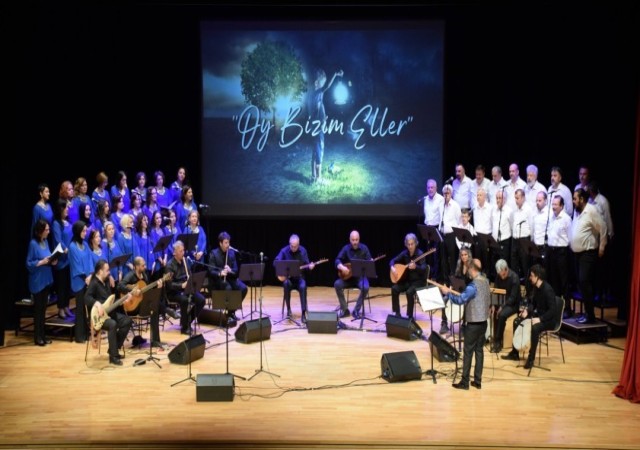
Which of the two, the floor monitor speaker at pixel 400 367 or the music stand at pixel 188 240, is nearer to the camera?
the floor monitor speaker at pixel 400 367

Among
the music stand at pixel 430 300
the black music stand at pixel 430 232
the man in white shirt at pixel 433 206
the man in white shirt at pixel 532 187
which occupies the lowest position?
the music stand at pixel 430 300

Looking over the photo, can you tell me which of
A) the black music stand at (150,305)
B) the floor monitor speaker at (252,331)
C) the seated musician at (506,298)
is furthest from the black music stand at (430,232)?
the black music stand at (150,305)

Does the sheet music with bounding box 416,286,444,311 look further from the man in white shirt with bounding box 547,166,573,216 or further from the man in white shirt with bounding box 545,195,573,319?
the man in white shirt with bounding box 547,166,573,216

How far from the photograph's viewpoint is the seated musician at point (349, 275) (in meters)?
12.6

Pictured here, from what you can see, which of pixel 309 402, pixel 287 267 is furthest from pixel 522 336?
pixel 287 267

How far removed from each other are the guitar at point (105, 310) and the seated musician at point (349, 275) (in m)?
3.80

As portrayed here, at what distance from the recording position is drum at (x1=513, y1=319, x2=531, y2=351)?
10.1 meters

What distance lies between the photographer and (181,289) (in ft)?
38.7

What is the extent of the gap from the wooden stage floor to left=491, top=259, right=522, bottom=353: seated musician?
1.55 feet

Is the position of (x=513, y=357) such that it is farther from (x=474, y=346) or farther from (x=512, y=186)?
(x=512, y=186)

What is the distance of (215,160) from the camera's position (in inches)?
603

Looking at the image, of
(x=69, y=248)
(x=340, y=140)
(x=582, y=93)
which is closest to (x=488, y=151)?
(x=582, y=93)

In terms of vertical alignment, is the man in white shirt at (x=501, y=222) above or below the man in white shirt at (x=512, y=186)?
below

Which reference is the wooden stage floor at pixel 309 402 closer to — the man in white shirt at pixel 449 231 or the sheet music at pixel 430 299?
the sheet music at pixel 430 299
